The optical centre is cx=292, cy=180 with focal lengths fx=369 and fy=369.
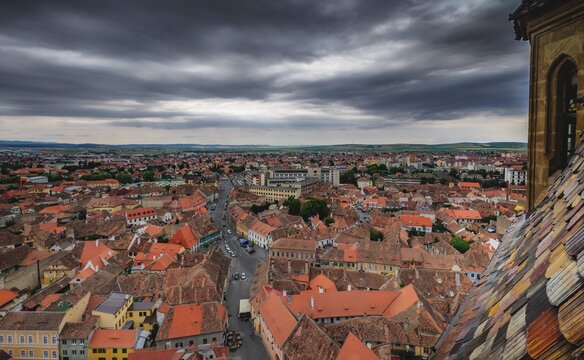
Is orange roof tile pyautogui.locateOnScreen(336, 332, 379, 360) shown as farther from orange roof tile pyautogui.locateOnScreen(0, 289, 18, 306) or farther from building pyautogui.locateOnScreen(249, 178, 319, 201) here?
building pyautogui.locateOnScreen(249, 178, 319, 201)

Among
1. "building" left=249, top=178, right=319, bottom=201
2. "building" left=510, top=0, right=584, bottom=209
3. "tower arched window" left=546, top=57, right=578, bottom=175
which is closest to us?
"building" left=510, top=0, right=584, bottom=209

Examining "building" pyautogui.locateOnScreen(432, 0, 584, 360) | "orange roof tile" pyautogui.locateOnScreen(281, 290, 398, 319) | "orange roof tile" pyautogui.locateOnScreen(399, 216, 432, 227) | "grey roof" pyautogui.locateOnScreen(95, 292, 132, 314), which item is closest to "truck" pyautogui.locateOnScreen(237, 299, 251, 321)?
"orange roof tile" pyautogui.locateOnScreen(281, 290, 398, 319)

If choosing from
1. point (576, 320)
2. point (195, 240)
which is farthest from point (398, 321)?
point (195, 240)

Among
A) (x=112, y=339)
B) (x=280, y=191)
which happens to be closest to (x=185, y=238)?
(x=112, y=339)

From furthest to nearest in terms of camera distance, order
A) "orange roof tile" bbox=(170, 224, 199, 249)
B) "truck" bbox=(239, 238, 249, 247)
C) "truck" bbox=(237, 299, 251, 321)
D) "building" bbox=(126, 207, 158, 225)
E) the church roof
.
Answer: "building" bbox=(126, 207, 158, 225), "truck" bbox=(239, 238, 249, 247), "orange roof tile" bbox=(170, 224, 199, 249), "truck" bbox=(237, 299, 251, 321), the church roof

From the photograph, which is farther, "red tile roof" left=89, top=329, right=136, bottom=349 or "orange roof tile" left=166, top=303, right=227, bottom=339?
"orange roof tile" left=166, top=303, right=227, bottom=339

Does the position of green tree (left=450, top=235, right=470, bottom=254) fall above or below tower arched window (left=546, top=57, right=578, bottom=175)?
below

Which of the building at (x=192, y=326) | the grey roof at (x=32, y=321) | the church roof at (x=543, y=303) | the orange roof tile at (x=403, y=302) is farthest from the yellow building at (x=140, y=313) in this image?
the church roof at (x=543, y=303)

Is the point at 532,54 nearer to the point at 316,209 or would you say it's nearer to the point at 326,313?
the point at 326,313
